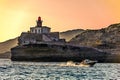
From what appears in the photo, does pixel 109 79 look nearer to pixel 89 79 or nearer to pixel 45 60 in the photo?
pixel 89 79

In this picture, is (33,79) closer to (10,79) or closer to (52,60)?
(10,79)

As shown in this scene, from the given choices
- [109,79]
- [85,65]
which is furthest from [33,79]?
Result: [85,65]

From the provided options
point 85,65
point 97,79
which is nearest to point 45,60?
point 85,65

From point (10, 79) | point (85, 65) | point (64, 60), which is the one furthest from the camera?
point (64, 60)

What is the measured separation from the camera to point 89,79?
66.2m

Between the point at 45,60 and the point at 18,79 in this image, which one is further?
the point at 45,60

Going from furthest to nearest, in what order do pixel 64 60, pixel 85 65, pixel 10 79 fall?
pixel 64 60 < pixel 85 65 < pixel 10 79

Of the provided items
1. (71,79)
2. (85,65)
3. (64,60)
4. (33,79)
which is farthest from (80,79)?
(64,60)

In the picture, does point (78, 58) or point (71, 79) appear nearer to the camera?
point (71, 79)

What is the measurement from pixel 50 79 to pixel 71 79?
3.11 m

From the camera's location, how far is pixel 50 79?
6531cm

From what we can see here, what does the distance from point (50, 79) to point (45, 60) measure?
134454 millimetres

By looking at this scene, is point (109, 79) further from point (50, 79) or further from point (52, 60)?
point (52, 60)

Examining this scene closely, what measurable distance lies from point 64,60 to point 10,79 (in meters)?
135
